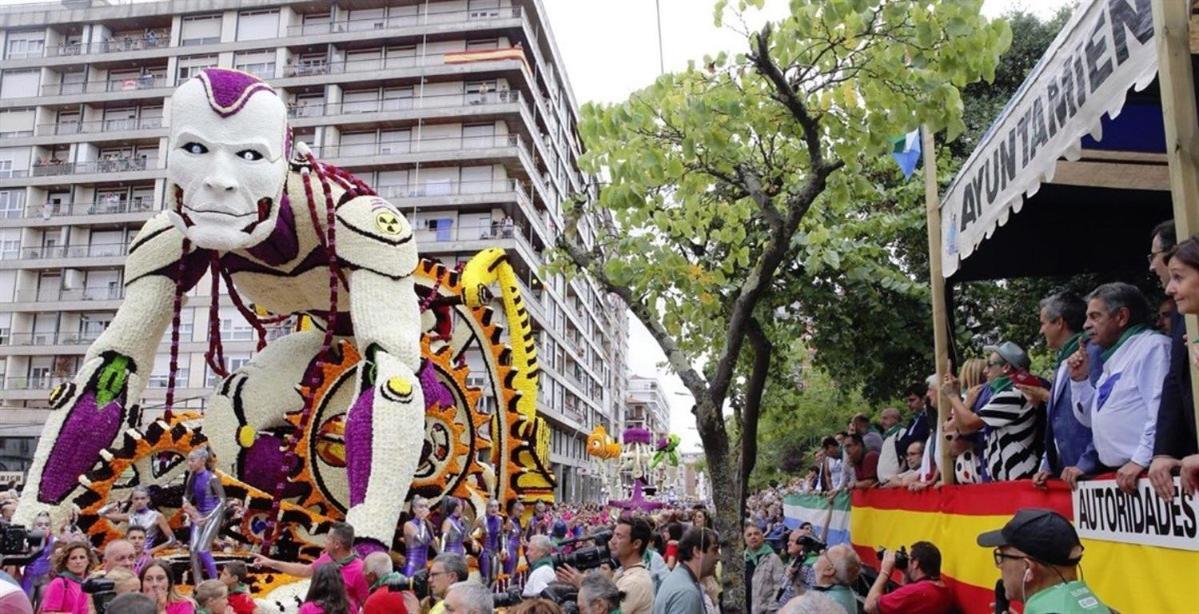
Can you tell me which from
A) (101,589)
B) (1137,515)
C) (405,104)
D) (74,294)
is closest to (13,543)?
(101,589)

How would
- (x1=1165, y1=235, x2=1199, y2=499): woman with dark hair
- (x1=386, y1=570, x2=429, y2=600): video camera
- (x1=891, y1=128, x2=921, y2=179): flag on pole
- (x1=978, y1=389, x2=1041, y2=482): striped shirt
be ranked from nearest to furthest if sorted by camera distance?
(x1=1165, y1=235, x2=1199, y2=499): woman with dark hair → (x1=386, y1=570, x2=429, y2=600): video camera → (x1=978, y1=389, x2=1041, y2=482): striped shirt → (x1=891, y1=128, x2=921, y2=179): flag on pole

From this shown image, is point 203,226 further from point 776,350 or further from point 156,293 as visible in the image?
point 776,350

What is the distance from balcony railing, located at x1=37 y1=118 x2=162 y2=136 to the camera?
46219 millimetres

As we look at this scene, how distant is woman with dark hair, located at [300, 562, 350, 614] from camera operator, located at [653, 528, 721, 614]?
1654 mm

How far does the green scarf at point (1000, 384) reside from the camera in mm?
5953

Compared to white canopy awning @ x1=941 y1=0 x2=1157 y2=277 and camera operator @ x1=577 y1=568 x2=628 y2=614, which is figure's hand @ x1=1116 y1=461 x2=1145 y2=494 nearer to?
white canopy awning @ x1=941 y1=0 x2=1157 y2=277

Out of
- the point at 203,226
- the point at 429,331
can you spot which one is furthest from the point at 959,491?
the point at 429,331

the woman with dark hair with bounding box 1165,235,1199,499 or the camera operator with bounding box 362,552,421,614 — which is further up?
the woman with dark hair with bounding box 1165,235,1199,499

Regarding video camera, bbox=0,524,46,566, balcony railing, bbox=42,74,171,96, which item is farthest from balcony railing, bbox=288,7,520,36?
video camera, bbox=0,524,46,566

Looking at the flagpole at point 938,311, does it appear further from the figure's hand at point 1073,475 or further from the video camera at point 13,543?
the video camera at point 13,543

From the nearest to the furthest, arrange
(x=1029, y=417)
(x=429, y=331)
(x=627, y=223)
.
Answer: (x=1029, y=417) < (x=627, y=223) < (x=429, y=331)

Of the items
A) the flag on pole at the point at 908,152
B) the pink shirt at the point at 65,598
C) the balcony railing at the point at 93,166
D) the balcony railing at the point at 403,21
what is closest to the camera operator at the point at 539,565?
the pink shirt at the point at 65,598

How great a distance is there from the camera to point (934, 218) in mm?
7547

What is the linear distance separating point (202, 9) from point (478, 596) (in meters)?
48.8
